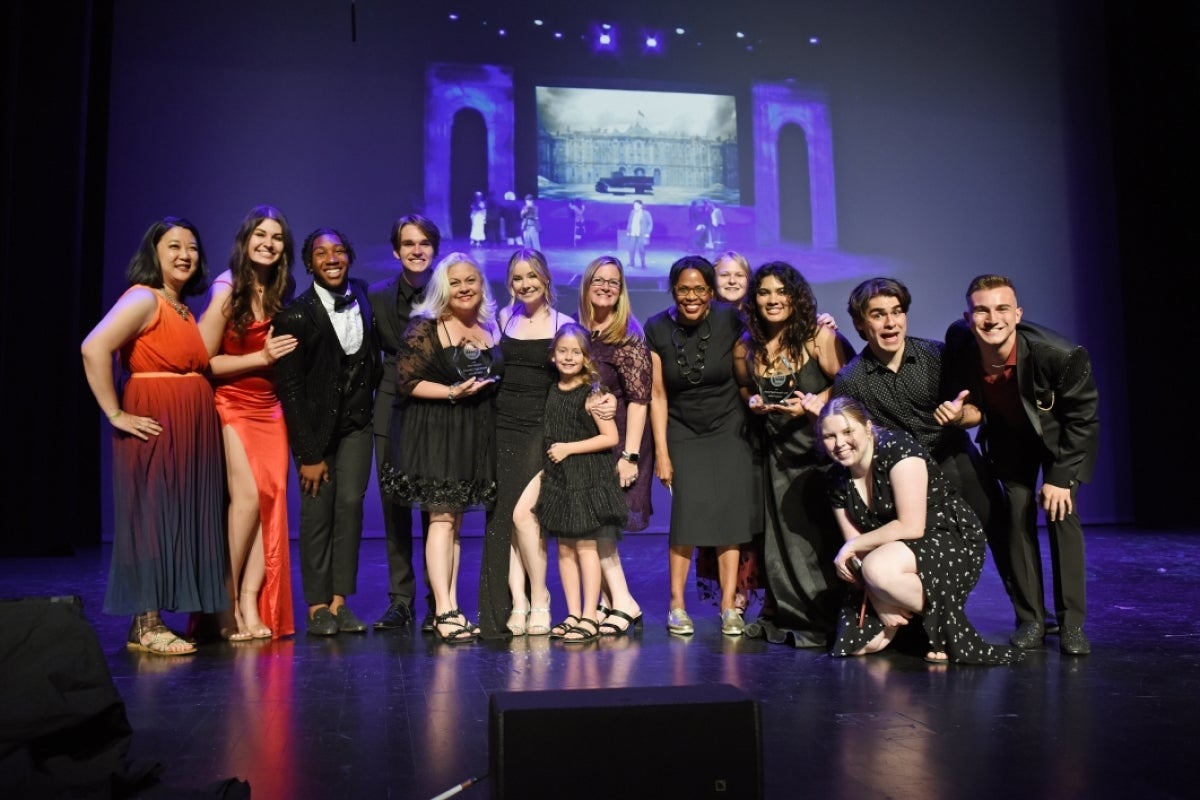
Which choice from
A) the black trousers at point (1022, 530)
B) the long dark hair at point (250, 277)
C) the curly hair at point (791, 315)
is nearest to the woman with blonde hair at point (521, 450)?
the curly hair at point (791, 315)

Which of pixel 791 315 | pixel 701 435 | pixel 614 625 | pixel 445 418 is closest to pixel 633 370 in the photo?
pixel 701 435

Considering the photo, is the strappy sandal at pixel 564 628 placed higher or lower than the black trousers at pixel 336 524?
lower

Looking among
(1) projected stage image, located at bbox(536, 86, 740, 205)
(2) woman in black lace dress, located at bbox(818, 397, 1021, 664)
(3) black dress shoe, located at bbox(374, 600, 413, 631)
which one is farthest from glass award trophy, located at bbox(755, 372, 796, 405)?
(1) projected stage image, located at bbox(536, 86, 740, 205)

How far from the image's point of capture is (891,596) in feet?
11.0

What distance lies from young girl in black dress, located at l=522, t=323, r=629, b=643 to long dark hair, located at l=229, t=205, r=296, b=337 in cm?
112

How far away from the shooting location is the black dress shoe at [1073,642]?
10.9 ft

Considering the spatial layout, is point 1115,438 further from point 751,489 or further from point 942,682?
point 942,682

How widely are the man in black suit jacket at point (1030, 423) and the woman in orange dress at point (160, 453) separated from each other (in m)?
2.66

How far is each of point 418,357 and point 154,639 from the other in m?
1.38

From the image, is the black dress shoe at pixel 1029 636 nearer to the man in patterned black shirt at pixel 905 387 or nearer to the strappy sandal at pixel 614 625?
the man in patterned black shirt at pixel 905 387

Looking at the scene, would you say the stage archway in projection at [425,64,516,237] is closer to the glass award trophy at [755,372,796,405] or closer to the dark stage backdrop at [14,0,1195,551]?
the dark stage backdrop at [14,0,1195,551]

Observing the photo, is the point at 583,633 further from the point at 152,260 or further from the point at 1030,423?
the point at 152,260

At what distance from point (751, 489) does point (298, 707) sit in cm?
193

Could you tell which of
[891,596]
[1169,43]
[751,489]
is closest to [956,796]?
[891,596]
